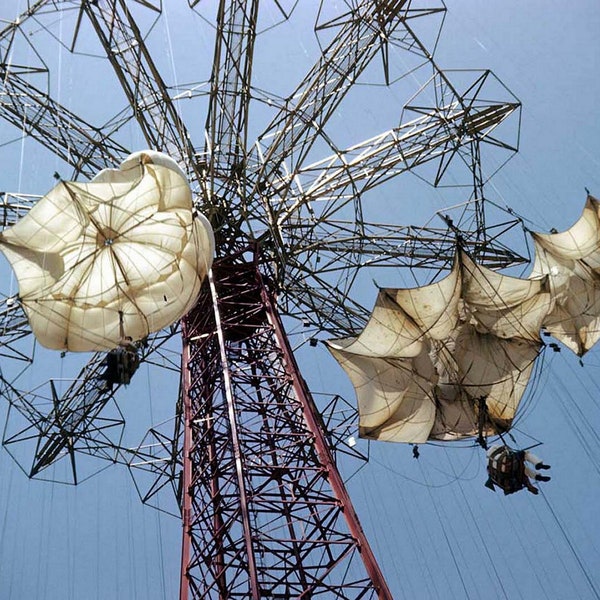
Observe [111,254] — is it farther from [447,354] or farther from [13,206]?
[447,354]

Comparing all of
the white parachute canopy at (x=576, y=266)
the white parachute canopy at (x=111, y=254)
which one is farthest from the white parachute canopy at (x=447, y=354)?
the white parachute canopy at (x=111, y=254)

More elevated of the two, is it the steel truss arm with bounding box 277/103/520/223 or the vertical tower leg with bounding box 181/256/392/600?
the steel truss arm with bounding box 277/103/520/223

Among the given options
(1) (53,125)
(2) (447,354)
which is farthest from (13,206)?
(2) (447,354)

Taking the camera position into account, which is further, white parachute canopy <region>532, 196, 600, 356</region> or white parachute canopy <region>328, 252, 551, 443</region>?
white parachute canopy <region>532, 196, 600, 356</region>

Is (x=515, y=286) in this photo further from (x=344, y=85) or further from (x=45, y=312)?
(x=45, y=312)

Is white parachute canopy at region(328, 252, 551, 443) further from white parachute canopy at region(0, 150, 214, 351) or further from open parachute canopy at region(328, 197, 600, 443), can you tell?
white parachute canopy at region(0, 150, 214, 351)

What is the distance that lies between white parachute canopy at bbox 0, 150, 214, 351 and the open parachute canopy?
17.7 feet

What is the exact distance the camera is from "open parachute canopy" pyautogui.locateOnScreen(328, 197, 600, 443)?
2367cm

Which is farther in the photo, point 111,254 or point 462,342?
point 462,342

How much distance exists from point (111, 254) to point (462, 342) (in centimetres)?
1067

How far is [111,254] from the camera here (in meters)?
19.9

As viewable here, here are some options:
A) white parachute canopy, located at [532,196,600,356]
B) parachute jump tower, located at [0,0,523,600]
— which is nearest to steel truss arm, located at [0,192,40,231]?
parachute jump tower, located at [0,0,523,600]

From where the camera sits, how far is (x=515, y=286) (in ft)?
79.3

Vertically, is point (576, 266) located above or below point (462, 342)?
above
